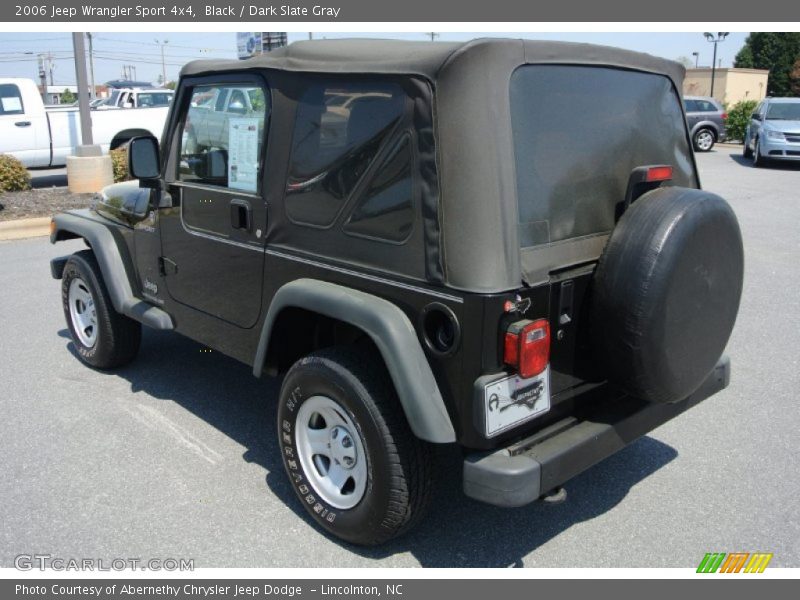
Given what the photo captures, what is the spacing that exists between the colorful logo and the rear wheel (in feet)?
69.8

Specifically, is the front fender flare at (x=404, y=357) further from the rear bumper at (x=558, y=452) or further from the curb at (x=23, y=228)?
the curb at (x=23, y=228)

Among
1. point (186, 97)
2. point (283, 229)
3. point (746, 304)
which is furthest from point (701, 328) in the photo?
point (746, 304)

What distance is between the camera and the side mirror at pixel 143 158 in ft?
13.0

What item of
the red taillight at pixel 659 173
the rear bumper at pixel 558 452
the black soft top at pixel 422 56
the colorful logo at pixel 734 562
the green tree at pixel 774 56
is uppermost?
the green tree at pixel 774 56

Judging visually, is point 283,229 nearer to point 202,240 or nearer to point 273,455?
point 202,240

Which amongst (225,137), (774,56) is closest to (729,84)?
(774,56)

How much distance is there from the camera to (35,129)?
14.4 m

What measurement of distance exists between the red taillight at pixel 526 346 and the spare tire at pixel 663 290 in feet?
0.91

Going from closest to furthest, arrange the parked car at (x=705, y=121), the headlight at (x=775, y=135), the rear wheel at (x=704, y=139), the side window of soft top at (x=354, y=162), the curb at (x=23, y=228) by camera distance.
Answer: the side window of soft top at (x=354, y=162) < the curb at (x=23, y=228) < the headlight at (x=775, y=135) < the parked car at (x=705, y=121) < the rear wheel at (x=704, y=139)

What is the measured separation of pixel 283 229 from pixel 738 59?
62574 mm

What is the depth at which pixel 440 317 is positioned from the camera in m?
2.70

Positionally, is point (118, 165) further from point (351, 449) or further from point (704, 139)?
point (704, 139)

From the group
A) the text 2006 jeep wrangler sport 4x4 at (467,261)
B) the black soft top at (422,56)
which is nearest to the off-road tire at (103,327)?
the text 2006 jeep wrangler sport 4x4 at (467,261)

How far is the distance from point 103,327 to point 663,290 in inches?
145
